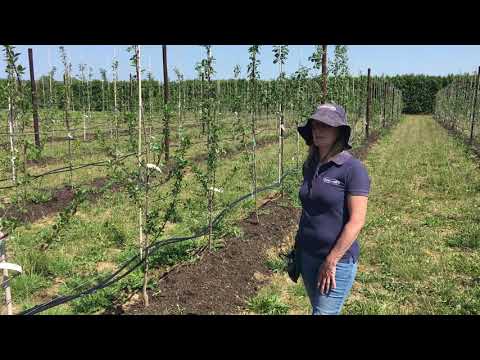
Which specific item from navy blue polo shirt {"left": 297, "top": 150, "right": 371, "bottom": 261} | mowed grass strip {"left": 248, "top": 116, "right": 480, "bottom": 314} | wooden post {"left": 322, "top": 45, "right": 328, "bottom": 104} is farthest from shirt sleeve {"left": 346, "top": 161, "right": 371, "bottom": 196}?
wooden post {"left": 322, "top": 45, "right": 328, "bottom": 104}

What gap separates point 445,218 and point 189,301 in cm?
505

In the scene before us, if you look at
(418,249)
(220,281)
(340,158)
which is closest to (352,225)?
(340,158)

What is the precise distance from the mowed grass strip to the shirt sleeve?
213cm

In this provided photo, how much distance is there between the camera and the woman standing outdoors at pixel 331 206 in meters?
2.17

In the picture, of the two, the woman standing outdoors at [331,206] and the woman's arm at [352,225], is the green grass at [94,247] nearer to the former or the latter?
the woman standing outdoors at [331,206]

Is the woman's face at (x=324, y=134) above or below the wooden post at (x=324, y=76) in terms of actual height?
below

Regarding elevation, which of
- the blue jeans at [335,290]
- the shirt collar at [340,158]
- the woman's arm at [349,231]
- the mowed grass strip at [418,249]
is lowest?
the mowed grass strip at [418,249]

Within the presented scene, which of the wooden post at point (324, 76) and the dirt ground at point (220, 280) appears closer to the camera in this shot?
the dirt ground at point (220, 280)

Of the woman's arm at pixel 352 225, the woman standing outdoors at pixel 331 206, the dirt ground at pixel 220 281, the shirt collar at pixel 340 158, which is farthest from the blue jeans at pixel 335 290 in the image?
the dirt ground at pixel 220 281

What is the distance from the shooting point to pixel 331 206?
2.25 m
